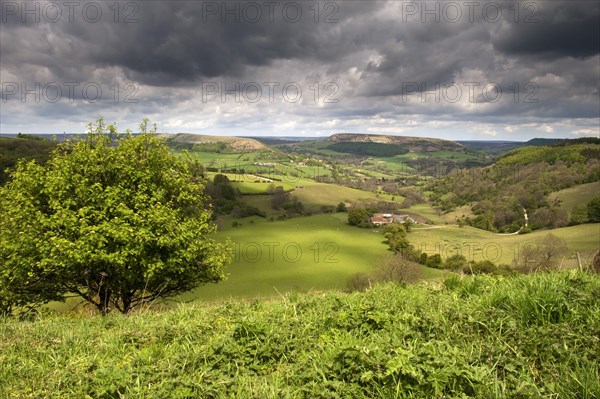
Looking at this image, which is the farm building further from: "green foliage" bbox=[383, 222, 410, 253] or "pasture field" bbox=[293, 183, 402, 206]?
"pasture field" bbox=[293, 183, 402, 206]

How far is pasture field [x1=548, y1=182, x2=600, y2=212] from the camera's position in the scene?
155 meters

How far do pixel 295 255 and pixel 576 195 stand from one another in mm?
157520

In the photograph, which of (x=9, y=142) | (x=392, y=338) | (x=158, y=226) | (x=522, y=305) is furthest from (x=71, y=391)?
(x=9, y=142)

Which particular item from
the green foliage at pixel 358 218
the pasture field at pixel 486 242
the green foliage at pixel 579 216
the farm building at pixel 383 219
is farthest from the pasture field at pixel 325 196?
the green foliage at pixel 579 216

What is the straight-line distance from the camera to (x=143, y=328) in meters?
7.21

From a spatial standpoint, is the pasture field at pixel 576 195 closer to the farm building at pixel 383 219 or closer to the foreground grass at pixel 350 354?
the farm building at pixel 383 219

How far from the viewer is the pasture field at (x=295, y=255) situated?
66281mm

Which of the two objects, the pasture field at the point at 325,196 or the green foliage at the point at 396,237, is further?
the pasture field at the point at 325,196

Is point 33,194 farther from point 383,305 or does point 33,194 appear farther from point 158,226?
point 383,305

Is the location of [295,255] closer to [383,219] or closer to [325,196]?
[383,219]

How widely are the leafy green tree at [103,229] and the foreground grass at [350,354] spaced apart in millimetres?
8585

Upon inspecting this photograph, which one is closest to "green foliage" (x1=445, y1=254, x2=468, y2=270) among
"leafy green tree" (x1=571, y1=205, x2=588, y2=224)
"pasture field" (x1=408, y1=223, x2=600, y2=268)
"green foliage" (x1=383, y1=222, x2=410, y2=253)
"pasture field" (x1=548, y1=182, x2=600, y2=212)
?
"pasture field" (x1=408, y1=223, x2=600, y2=268)

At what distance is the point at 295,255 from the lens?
92938 millimetres

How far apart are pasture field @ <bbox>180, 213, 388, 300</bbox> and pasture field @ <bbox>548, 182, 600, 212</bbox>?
105992mm
